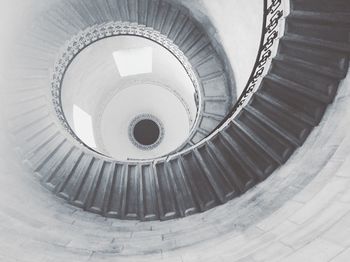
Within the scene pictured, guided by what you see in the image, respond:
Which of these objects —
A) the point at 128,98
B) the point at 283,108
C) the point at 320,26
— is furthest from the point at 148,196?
the point at 128,98

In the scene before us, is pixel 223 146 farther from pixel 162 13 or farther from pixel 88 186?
pixel 162 13

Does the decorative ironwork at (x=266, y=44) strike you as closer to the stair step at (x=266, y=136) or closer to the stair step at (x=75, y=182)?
the stair step at (x=266, y=136)

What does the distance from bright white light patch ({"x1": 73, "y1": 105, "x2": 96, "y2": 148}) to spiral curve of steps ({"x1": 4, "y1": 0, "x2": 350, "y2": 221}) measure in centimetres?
369

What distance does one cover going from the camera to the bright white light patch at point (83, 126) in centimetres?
1154

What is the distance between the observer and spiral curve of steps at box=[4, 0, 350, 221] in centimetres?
499

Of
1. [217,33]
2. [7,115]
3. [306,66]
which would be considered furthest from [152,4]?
[306,66]

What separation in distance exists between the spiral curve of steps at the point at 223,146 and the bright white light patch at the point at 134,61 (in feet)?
14.1

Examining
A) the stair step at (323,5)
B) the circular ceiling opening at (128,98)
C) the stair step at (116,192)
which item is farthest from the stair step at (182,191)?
the stair step at (323,5)

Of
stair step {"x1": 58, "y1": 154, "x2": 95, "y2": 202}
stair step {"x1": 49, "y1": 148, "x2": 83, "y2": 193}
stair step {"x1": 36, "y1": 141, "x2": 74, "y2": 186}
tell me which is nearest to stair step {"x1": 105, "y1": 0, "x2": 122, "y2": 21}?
stair step {"x1": 36, "y1": 141, "x2": 74, "y2": 186}

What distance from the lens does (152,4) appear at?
363 inches

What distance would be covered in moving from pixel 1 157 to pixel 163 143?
29.9ft

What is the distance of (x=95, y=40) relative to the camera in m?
9.77

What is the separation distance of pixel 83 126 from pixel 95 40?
375 cm

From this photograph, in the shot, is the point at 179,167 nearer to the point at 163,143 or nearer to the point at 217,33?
the point at 217,33
